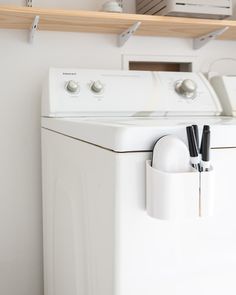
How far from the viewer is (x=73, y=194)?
1035 millimetres

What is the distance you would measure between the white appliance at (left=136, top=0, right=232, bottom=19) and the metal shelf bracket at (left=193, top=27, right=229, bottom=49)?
0.25 ft

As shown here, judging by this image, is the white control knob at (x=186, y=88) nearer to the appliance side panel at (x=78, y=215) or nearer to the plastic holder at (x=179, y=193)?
the appliance side panel at (x=78, y=215)

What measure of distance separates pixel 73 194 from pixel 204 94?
817 millimetres

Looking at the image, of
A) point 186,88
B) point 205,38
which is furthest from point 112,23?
point 205,38

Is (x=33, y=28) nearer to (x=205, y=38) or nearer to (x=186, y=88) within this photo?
(x=186, y=88)

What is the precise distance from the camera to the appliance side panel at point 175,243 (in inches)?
28.7

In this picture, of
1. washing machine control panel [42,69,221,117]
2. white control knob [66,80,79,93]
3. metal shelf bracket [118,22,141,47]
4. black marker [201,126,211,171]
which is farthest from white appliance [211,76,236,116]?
black marker [201,126,211,171]

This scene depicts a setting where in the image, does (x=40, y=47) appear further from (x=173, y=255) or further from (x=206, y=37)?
(x=173, y=255)

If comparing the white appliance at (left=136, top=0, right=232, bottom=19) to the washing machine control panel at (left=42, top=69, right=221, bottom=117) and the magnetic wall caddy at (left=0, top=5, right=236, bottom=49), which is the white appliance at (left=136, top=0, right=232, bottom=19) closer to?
the magnetic wall caddy at (left=0, top=5, right=236, bottom=49)

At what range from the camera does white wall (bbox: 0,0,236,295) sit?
162cm

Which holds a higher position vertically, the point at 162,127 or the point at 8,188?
the point at 162,127

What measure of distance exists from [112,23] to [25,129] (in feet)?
1.96

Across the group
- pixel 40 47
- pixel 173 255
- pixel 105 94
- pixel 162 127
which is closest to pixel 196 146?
pixel 162 127

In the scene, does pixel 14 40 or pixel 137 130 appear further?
pixel 14 40
